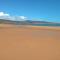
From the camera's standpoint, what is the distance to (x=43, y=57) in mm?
914

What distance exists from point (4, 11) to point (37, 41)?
0.48 metres

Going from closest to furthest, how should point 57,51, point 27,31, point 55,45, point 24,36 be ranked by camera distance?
point 57,51 < point 55,45 < point 24,36 < point 27,31

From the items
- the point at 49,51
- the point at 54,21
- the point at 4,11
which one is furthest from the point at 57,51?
the point at 4,11

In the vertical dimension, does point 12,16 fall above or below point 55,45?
above

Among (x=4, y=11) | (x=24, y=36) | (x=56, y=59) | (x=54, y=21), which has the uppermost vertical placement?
(x=4, y=11)

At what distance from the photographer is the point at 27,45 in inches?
44.3

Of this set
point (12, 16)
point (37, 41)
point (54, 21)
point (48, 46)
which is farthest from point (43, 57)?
point (12, 16)

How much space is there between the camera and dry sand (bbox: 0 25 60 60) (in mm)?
925

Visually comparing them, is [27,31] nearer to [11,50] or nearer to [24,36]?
[24,36]

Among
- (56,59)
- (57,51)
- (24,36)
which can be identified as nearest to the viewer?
(56,59)

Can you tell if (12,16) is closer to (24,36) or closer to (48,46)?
(24,36)

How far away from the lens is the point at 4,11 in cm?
126

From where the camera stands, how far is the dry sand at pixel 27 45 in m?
0.93

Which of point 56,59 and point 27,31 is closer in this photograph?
point 56,59
